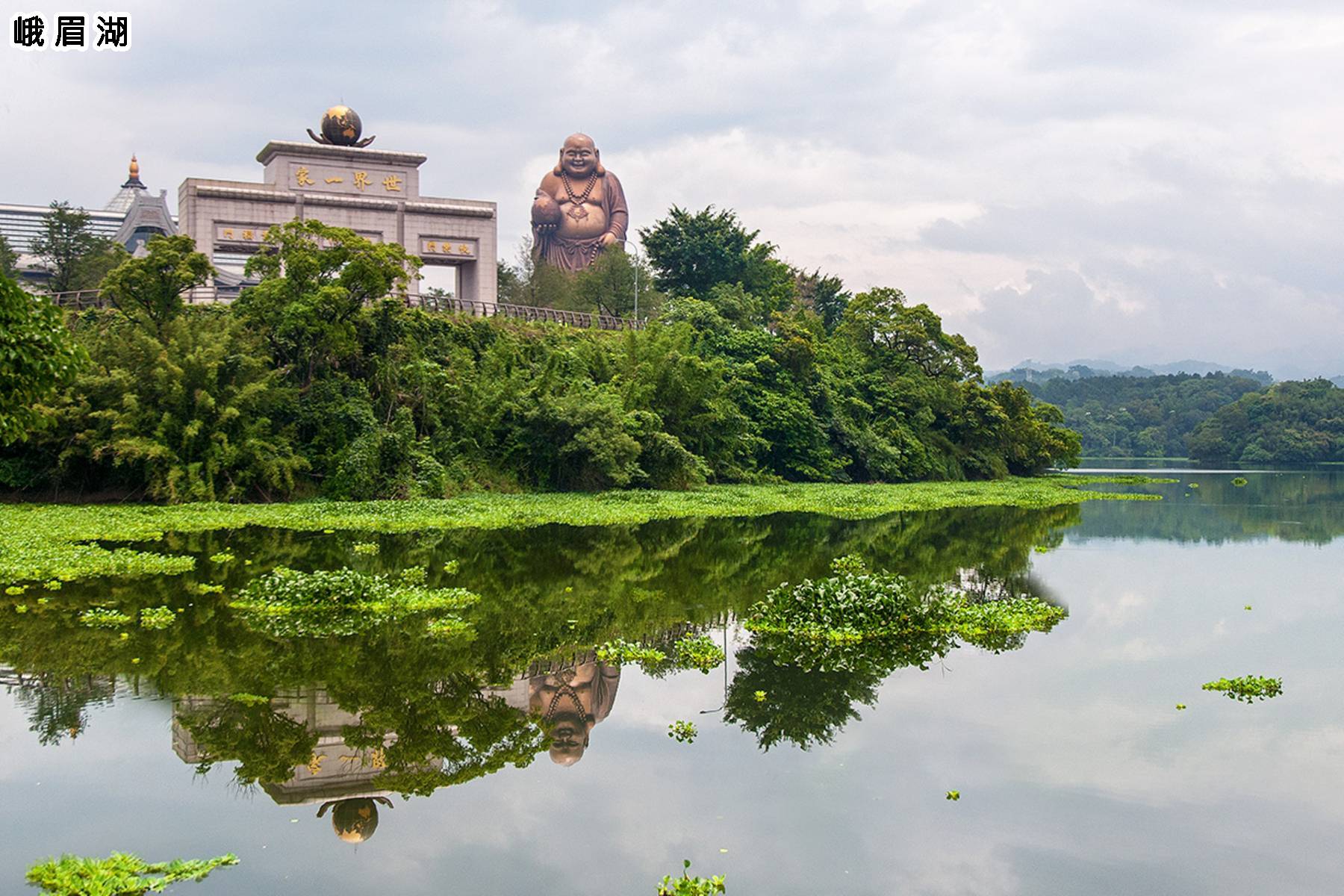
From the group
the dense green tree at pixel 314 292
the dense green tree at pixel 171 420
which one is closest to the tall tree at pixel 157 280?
the dense green tree at pixel 171 420

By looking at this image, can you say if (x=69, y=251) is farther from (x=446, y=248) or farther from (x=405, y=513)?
(x=405, y=513)

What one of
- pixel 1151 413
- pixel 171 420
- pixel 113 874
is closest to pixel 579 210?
pixel 171 420

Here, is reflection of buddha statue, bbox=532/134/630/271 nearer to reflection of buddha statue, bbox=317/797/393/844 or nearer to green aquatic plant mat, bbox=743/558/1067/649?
green aquatic plant mat, bbox=743/558/1067/649

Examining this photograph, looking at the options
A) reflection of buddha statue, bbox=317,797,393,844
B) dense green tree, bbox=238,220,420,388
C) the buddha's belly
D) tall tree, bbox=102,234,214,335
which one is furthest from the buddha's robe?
reflection of buddha statue, bbox=317,797,393,844

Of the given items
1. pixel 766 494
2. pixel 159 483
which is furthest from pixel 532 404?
pixel 159 483

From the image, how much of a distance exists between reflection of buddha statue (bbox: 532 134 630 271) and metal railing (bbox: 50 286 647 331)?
17139 millimetres

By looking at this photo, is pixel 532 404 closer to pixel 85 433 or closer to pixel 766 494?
pixel 766 494

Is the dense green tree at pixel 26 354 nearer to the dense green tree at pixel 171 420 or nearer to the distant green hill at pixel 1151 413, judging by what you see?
the dense green tree at pixel 171 420

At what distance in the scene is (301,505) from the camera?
919 inches

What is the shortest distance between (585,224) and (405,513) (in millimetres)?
36603

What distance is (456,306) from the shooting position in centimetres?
3319

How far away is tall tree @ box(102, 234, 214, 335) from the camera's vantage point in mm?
24641

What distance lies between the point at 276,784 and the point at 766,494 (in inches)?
938

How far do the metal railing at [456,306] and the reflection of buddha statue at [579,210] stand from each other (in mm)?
17139
